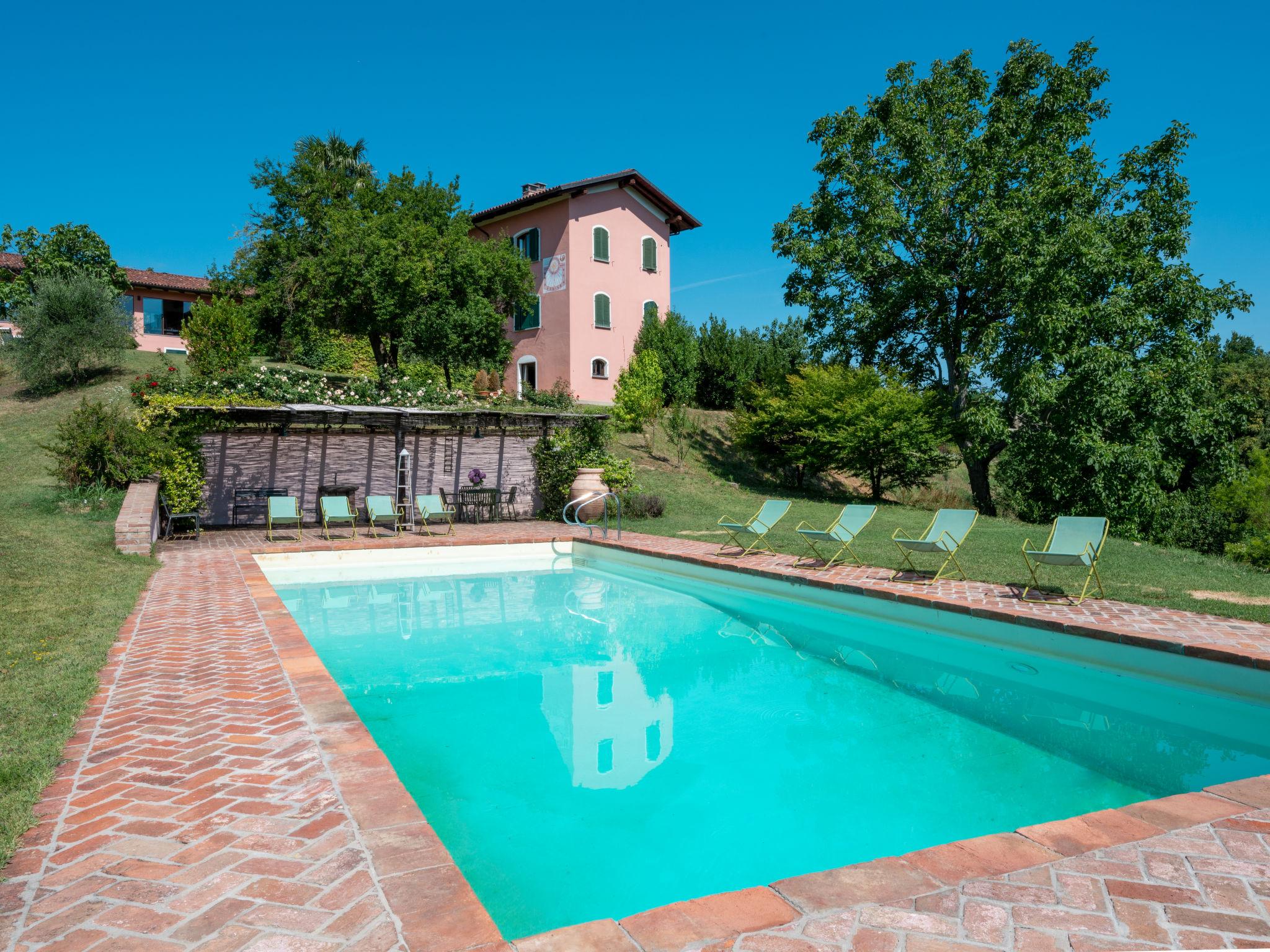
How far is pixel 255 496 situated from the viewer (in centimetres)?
1309

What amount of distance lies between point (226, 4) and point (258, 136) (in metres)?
16.2

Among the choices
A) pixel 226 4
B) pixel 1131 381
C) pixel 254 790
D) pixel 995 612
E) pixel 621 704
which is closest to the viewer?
pixel 254 790

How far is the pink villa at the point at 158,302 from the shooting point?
31781mm

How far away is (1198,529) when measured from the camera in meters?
17.3

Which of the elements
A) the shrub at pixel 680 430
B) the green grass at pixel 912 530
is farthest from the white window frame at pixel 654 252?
the shrub at pixel 680 430

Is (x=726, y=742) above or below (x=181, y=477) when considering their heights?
below

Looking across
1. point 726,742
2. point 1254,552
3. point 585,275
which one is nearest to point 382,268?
point 585,275

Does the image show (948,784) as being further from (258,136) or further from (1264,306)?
(258,136)

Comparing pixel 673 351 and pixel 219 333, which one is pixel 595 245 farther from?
pixel 219 333

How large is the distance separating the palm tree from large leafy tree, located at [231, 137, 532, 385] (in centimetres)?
53

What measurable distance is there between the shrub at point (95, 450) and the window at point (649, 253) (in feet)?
60.0

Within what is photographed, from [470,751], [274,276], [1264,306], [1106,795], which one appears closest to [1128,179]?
[1264,306]

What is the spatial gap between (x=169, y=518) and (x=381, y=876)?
10.9 meters

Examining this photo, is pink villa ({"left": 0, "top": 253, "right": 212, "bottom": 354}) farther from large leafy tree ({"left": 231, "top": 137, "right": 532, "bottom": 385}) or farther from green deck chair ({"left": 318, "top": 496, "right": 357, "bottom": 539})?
green deck chair ({"left": 318, "top": 496, "right": 357, "bottom": 539})
